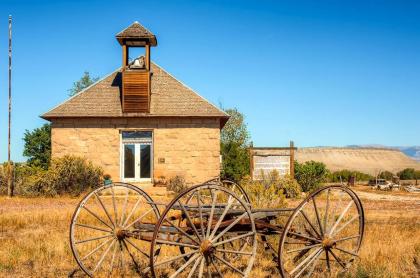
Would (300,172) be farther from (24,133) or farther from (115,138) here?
(24,133)

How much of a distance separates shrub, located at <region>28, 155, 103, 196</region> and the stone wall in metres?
0.99

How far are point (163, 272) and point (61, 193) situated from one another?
13325 mm

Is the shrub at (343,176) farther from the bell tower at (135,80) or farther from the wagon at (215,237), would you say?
the wagon at (215,237)

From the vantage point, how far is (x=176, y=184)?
794 inches

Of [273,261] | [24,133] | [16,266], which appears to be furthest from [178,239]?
[24,133]

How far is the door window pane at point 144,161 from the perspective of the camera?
20.7 meters

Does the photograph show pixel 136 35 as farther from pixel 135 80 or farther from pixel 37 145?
pixel 37 145

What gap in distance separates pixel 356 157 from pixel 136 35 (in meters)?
117

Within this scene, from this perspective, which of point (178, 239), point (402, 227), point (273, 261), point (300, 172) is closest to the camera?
point (178, 239)

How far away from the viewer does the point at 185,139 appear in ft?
67.7

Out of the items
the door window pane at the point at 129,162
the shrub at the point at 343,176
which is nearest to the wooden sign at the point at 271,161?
the door window pane at the point at 129,162

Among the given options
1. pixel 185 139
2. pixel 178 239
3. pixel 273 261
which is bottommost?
pixel 273 261

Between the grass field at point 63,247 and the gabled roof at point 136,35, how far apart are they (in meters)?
9.56

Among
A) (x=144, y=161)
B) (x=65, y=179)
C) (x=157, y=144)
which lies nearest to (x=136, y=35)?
(x=157, y=144)
